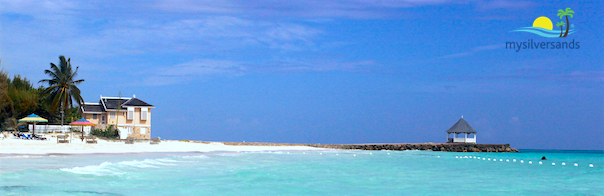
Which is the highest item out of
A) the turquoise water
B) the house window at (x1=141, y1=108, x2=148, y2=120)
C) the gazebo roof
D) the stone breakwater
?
the house window at (x1=141, y1=108, x2=148, y2=120)

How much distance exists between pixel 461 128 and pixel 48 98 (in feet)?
133

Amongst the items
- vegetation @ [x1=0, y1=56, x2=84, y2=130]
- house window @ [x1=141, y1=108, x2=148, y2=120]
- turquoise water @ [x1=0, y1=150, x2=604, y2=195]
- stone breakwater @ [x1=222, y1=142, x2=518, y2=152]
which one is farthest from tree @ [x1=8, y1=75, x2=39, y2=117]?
turquoise water @ [x1=0, y1=150, x2=604, y2=195]

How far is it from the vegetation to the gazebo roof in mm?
37153

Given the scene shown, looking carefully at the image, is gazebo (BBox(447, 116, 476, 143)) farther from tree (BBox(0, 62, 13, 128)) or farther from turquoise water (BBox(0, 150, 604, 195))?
tree (BBox(0, 62, 13, 128))

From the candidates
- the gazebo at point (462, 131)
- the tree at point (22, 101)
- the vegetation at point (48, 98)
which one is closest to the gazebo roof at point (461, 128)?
the gazebo at point (462, 131)

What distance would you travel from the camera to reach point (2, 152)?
2219cm

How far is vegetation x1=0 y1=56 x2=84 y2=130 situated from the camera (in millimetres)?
42169

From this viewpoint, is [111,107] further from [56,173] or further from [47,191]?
[47,191]

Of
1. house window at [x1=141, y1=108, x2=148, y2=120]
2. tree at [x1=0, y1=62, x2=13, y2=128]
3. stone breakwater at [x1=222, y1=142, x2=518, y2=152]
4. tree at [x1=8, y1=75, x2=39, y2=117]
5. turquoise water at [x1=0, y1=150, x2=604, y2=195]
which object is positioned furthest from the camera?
stone breakwater at [x1=222, y1=142, x2=518, y2=152]

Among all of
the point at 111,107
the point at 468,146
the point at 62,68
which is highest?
the point at 62,68

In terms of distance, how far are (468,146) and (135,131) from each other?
34.4 metres

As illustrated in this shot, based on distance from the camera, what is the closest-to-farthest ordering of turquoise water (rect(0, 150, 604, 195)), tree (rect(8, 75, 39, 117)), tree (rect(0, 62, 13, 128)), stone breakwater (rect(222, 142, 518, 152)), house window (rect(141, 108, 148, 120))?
turquoise water (rect(0, 150, 604, 195))
tree (rect(0, 62, 13, 128))
tree (rect(8, 75, 39, 117))
house window (rect(141, 108, 148, 120))
stone breakwater (rect(222, 142, 518, 152))

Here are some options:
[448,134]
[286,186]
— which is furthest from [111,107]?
[286,186]

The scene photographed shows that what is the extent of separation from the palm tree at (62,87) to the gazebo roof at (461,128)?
3766cm
